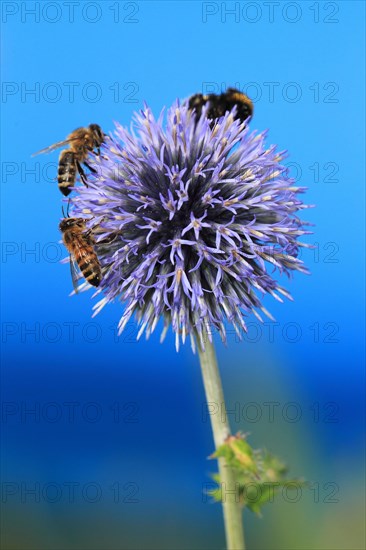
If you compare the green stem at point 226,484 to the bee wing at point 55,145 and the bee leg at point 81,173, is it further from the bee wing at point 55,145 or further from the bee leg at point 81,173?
the bee wing at point 55,145

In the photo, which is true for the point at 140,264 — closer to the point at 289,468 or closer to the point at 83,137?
the point at 83,137

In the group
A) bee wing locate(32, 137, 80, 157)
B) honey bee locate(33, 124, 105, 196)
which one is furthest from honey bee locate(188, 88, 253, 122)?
bee wing locate(32, 137, 80, 157)

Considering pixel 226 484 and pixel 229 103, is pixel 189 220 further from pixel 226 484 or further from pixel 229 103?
pixel 226 484

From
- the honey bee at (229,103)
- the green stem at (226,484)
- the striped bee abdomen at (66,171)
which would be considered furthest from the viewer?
the honey bee at (229,103)

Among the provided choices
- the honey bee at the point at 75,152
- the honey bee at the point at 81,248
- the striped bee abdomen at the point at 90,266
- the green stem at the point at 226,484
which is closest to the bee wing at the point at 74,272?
the honey bee at the point at 81,248

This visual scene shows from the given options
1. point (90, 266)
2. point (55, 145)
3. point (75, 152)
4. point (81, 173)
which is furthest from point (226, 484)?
point (55, 145)

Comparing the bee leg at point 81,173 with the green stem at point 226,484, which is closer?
the green stem at point 226,484

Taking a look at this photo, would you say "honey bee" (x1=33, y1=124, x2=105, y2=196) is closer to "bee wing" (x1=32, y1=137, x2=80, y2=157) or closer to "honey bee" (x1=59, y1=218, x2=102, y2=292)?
"bee wing" (x1=32, y1=137, x2=80, y2=157)
